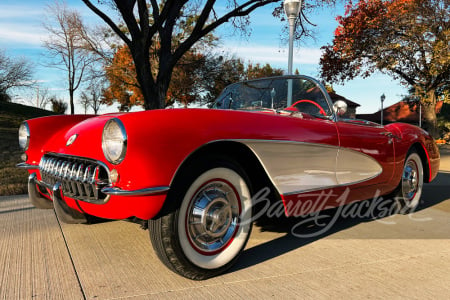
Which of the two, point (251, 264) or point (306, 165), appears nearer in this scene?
point (251, 264)

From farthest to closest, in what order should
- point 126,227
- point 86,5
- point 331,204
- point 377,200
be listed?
point 86,5, point 377,200, point 126,227, point 331,204

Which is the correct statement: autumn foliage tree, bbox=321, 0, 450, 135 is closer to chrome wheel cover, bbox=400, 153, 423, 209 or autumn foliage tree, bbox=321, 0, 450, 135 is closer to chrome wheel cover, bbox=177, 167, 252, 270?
chrome wheel cover, bbox=400, 153, 423, 209

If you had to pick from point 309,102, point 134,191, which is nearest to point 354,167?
point 309,102

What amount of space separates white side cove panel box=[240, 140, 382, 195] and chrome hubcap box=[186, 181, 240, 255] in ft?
1.02

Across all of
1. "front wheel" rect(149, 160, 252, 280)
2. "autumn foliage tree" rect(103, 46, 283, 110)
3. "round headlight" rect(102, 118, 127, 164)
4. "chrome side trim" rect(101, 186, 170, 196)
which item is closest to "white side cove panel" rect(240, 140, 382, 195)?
"front wheel" rect(149, 160, 252, 280)

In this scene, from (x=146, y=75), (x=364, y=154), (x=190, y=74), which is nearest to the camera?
(x=364, y=154)

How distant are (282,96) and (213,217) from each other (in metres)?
1.58

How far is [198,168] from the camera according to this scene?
2.09 m

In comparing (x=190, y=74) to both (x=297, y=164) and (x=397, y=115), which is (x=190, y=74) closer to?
(x=297, y=164)

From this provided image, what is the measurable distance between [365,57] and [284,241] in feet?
52.1

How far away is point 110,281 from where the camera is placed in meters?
2.13

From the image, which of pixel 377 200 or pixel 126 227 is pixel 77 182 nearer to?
pixel 126 227

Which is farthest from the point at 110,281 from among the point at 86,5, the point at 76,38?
the point at 76,38

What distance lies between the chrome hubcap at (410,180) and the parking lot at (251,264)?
1.91ft
